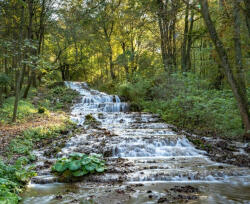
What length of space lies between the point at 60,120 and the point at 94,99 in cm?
727

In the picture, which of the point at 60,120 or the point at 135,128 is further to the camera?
the point at 60,120

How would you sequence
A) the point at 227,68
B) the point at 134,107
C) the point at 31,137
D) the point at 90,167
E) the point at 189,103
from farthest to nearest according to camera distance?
the point at 134,107 → the point at 189,103 → the point at 31,137 → the point at 227,68 → the point at 90,167

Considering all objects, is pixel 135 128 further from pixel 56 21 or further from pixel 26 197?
pixel 56 21

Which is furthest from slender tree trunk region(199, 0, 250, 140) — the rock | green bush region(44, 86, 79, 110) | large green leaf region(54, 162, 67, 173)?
green bush region(44, 86, 79, 110)

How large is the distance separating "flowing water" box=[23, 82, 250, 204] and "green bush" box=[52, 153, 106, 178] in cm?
18

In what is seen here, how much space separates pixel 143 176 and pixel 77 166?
5.07 feet

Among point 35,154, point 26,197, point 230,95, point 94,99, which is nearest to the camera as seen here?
point 26,197

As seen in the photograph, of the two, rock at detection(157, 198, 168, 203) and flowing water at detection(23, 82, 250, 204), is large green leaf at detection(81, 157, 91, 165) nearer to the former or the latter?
flowing water at detection(23, 82, 250, 204)

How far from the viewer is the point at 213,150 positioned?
25.4 ft

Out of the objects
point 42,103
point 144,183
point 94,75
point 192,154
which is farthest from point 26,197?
point 94,75

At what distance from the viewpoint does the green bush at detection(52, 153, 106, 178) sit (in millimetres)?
5402

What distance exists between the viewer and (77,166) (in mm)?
5422

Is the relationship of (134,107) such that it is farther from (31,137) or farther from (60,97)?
(31,137)

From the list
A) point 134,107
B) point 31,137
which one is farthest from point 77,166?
point 134,107
